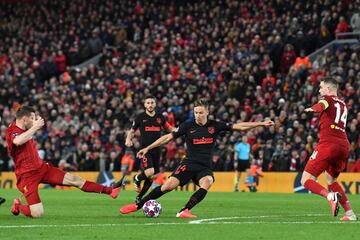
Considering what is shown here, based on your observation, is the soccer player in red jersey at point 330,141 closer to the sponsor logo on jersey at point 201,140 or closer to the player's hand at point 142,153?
the sponsor logo on jersey at point 201,140

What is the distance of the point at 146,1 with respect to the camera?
1842 inches

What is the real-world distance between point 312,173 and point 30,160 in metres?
4.61

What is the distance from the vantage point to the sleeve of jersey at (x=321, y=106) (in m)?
14.0

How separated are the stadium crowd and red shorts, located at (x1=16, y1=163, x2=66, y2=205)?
14417 mm

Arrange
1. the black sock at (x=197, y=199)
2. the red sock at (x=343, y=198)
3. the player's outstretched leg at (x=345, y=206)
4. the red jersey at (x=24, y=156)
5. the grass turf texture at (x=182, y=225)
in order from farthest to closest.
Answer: the red jersey at (x=24, y=156)
the black sock at (x=197, y=199)
the red sock at (x=343, y=198)
the player's outstretched leg at (x=345, y=206)
the grass turf texture at (x=182, y=225)

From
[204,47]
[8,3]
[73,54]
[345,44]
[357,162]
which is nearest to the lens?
[357,162]

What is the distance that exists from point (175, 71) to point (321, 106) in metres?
24.9

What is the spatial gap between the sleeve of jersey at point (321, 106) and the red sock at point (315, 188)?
122 centimetres

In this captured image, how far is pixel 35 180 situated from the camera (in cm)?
1559

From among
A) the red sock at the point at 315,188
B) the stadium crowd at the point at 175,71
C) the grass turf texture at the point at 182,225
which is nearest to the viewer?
the grass turf texture at the point at 182,225

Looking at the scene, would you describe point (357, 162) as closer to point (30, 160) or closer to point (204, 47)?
point (204, 47)

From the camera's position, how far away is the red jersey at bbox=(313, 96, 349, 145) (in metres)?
14.6

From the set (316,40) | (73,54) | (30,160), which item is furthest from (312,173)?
(73,54)

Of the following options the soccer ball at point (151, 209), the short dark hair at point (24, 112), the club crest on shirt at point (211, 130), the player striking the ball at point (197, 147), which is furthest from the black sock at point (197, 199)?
the short dark hair at point (24, 112)
